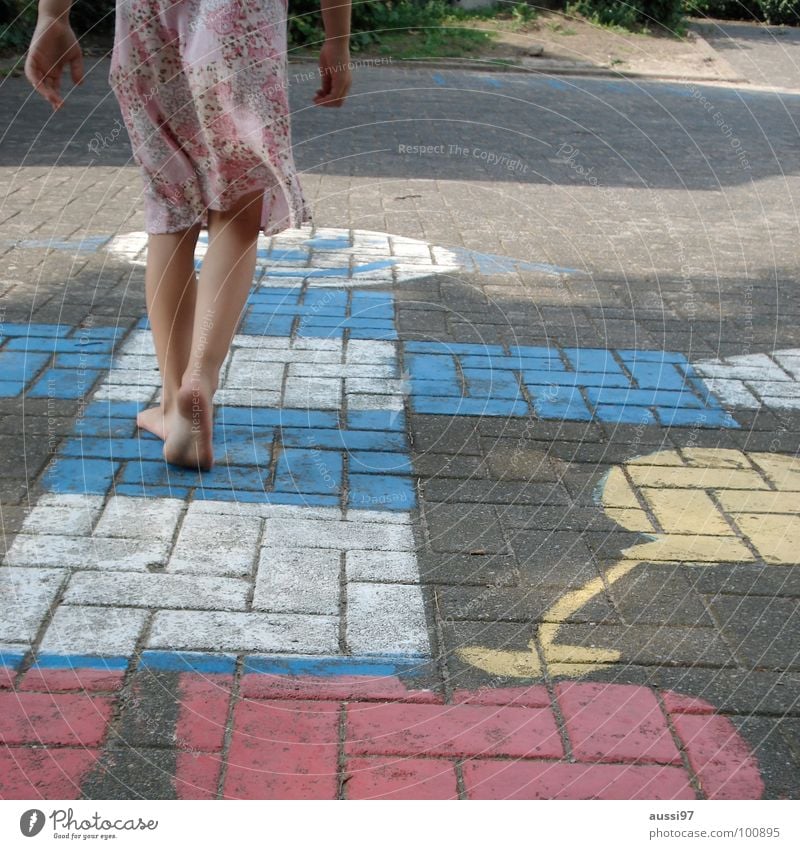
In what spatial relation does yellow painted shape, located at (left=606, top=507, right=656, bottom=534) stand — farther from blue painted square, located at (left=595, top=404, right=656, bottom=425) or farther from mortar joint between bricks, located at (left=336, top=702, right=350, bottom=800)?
mortar joint between bricks, located at (left=336, top=702, right=350, bottom=800)

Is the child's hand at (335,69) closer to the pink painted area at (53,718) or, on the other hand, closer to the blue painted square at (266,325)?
the blue painted square at (266,325)

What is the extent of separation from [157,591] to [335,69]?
1405 mm

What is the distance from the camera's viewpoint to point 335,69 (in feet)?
9.39

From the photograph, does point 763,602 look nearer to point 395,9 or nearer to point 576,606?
point 576,606

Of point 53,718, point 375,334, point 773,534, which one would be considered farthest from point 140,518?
point 375,334

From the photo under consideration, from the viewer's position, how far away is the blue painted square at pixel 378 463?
2.87 metres

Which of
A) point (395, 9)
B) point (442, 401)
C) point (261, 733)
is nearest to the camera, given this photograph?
point (261, 733)

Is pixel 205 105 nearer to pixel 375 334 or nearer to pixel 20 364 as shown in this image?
pixel 20 364

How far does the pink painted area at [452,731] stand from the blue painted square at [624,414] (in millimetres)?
1477

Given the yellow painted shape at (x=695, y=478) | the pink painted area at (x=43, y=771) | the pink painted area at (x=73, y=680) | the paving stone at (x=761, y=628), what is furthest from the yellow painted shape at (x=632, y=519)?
the pink painted area at (x=43, y=771)

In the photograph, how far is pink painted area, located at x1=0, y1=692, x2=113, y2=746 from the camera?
1784 mm

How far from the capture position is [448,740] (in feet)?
6.05

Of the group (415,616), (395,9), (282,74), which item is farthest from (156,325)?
(395,9)

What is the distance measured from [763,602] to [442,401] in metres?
1.27
